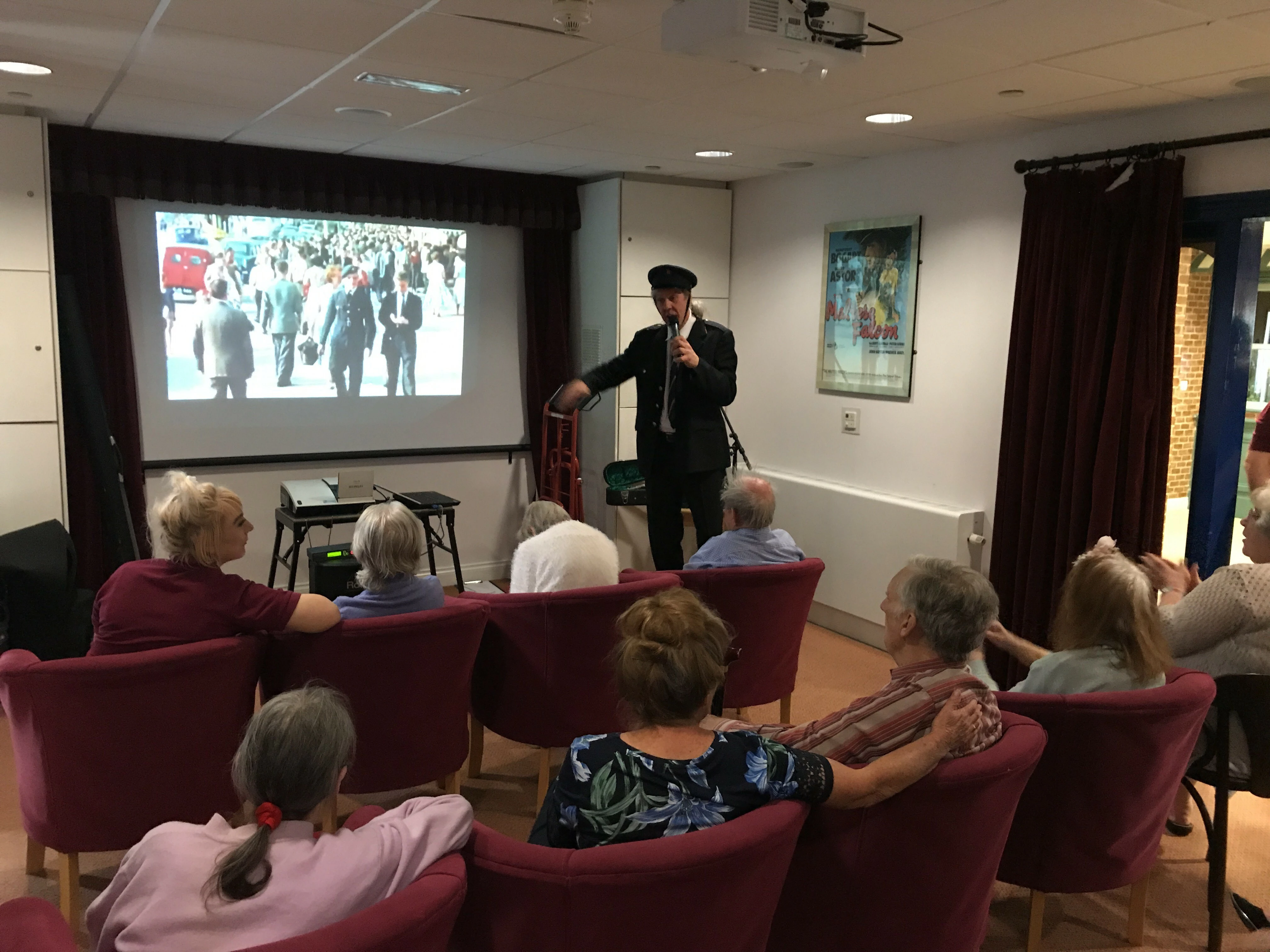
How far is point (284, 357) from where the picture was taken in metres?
5.32

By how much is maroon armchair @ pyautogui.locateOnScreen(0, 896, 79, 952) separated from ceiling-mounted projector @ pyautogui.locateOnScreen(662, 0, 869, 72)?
2096 mm

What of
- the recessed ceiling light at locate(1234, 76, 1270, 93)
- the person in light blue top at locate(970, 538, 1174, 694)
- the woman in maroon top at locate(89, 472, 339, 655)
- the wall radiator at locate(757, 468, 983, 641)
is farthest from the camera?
the wall radiator at locate(757, 468, 983, 641)

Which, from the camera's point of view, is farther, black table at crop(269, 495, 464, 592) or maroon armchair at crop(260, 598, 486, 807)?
black table at crop(269, 495, 464, 592)

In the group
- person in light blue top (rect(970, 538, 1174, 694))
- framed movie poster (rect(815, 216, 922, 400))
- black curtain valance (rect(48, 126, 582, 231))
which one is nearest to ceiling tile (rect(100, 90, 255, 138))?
black curtain valance (rect(48, 126, 582, 231))

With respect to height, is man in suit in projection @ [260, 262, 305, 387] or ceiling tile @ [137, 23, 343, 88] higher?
ceiling tile @ [137, 23, 343, 88]

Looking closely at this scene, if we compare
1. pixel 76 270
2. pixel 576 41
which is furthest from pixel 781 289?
pixel 76 270

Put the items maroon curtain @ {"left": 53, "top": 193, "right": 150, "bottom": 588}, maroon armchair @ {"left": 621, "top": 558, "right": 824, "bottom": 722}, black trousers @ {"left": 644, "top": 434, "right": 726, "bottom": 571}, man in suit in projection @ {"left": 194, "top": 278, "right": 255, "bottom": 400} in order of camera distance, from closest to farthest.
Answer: maroon armchair @ {"left": 621, "top": 558, "right": 824, "bottom": 722} → black trousers @ {"left": 644, "top": 434, "right": 726, "bottom": 571} → maroon curtain @ {"left": 53, "top": 193, "right": 150, "bottom": 588} → man in suit in projection @ {"left": 194, "top": 278, "right": 255, "bottom": 400}

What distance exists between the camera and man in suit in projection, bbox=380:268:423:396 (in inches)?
220

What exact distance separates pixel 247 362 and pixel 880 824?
4528mm

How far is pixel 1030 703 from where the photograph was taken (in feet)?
6.69

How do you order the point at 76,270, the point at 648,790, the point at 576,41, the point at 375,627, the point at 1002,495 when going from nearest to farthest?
the point at 648,790 < the point at 375,627 < the point at 576,41 < the point at 1002,495 < the point at 76,270

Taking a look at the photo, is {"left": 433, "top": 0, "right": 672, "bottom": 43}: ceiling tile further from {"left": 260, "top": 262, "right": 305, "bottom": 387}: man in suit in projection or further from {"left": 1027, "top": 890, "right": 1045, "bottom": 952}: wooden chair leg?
{"left": 260, "top": 262, "right": 305, "bottom": 387}: man in suit in projection

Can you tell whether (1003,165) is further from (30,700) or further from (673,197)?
(30,700)

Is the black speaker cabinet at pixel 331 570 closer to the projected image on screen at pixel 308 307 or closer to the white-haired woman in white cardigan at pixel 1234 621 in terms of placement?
the projected image on screen at pixel 308 307
